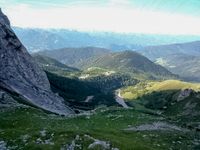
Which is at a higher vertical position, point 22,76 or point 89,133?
point 89,133

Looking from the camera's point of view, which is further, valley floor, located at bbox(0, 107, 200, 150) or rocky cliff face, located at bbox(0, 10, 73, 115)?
rocky cliff face, located at bbox(0, 10, 73, 115)

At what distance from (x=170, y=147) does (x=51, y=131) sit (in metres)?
20.5

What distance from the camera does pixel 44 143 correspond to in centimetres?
5606

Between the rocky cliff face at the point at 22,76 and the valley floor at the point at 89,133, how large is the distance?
44446mm

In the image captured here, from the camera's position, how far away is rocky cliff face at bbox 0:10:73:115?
143m

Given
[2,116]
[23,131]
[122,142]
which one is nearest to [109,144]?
[122,142]

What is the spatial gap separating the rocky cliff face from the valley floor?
44.4 metres

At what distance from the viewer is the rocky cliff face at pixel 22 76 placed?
14284cm

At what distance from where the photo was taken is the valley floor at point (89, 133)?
56.0 metres

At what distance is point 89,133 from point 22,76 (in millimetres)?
101392

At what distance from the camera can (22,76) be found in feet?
516

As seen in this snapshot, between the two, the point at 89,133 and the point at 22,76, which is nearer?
the point at 89,133

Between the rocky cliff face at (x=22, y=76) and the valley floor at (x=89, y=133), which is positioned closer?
the valley floor at (x=89, y=133)

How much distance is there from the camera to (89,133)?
60312mm
